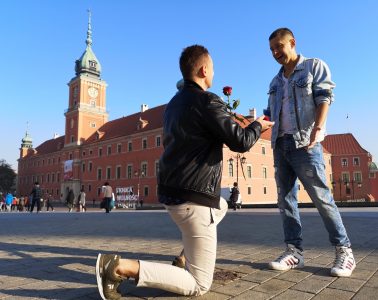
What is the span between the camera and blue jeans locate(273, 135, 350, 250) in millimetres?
2945

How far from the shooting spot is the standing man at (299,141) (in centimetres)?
295

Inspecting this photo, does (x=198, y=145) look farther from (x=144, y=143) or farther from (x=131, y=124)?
(x=131, y=124)

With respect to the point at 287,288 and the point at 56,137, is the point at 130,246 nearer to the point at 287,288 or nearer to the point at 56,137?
the point at 287,288

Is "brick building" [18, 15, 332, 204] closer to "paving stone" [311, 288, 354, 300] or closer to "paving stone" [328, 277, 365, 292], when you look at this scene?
"paving stone" [328, 277, 365, 292]

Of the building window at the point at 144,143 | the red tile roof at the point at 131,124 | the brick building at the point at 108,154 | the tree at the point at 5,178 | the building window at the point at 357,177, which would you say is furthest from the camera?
the tree at the point at 5,178

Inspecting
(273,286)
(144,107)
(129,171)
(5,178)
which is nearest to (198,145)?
(273,286)

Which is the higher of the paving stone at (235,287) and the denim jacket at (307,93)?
the denim jacket at (307,93)

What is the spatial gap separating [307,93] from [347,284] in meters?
1.71

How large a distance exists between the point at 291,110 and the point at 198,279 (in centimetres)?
189

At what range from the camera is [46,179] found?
66.1 meters

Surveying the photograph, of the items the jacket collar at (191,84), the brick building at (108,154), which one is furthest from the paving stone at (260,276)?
the brick building at (108,154)

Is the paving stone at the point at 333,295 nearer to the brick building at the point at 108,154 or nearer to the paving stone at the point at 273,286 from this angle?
the paving stone at the point at 273,286

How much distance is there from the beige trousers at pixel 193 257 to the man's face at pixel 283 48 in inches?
73.2

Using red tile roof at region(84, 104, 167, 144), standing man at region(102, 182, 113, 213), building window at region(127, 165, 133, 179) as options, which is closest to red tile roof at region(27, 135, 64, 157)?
red tile roof at region(84, 104, 167, 144)
